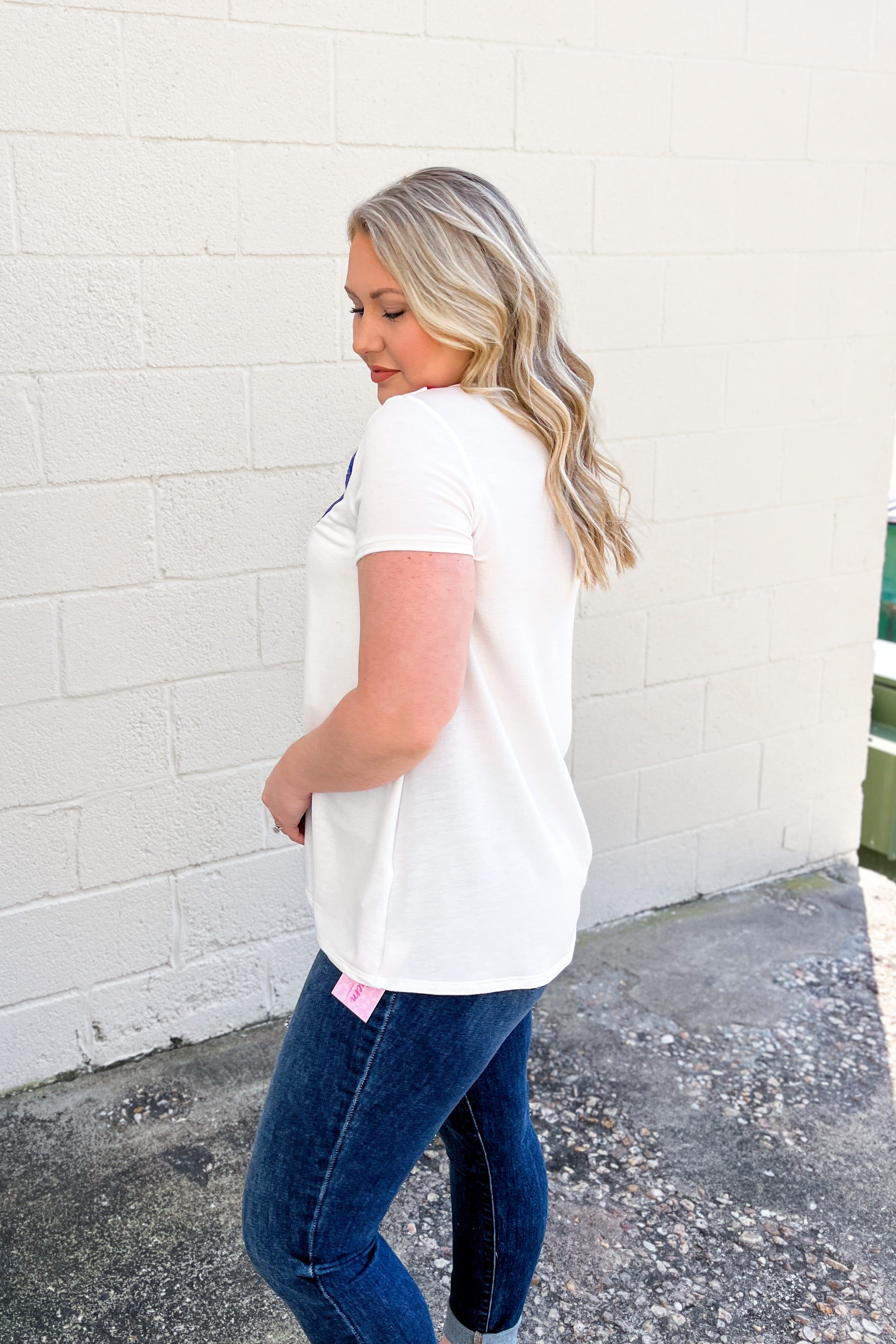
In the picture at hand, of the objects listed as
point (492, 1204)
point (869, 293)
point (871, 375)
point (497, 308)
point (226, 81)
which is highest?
point (226, 81)

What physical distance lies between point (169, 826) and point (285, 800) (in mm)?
1272

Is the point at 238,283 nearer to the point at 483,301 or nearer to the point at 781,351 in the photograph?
the point at 483,301

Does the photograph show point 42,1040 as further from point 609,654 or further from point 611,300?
point 611,300

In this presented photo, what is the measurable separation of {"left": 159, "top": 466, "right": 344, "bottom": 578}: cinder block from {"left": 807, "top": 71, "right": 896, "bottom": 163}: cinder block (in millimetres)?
1611

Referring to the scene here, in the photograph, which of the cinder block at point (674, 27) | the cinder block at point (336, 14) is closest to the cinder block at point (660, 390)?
the cinder block at point (674, 27)

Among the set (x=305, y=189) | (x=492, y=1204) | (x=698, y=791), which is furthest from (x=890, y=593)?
(x=492, y=1204)

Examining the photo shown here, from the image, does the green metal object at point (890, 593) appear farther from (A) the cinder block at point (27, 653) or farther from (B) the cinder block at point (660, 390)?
(A) the cinder block at point (27, 653)

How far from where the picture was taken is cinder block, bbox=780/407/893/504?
128 inches

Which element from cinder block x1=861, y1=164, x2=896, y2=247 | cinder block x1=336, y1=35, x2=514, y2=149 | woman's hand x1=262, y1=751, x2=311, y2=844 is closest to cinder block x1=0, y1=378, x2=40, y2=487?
cinder block x1=336, y1=35, x2=514, y2=149

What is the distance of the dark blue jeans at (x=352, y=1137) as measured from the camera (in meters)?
1.25

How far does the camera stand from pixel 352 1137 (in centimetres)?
125

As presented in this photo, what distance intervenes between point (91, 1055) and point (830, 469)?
2427 mm

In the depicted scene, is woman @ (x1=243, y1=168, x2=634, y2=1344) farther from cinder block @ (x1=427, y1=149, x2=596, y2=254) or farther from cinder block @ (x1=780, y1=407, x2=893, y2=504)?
cinder block @ (x1=780, y1=407, x2=893, y2=504)

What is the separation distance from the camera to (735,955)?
122 inches
